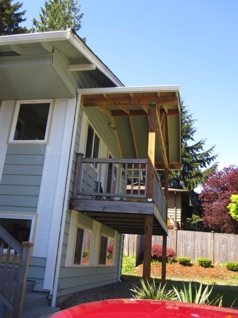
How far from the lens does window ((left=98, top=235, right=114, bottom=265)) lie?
A: 11.2 m

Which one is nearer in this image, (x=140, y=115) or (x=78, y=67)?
(x=78, y=67)

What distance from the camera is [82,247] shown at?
8.87 metres

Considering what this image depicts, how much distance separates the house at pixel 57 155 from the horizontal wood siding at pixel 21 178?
0.08ft

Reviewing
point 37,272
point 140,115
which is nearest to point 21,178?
point 37,272

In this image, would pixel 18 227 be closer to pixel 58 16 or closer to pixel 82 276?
pixel 82 276

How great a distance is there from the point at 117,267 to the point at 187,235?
24.8ft

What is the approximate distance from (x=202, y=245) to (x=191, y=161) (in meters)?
16.4

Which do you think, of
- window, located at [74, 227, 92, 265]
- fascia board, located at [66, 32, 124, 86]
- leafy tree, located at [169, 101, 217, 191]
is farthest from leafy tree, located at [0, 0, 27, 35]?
leafy tree, located at [169, 101, 217, 191]

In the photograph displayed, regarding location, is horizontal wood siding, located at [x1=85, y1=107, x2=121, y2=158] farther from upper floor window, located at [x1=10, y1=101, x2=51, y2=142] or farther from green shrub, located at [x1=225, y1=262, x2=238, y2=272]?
green shrub, located at [x1=225, y1=262, x2=238, y2=272]

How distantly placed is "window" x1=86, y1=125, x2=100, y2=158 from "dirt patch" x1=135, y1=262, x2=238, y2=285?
9050 mm

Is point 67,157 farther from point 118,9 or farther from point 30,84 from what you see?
point 118,9

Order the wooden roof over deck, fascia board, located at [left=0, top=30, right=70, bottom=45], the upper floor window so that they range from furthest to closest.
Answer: the upper floor window, the wooden roof over deck, fascia board, located at [left=0, top=30, right=70, bottom=45]

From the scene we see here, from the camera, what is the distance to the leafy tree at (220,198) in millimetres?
25141

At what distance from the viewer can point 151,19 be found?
10.4m
